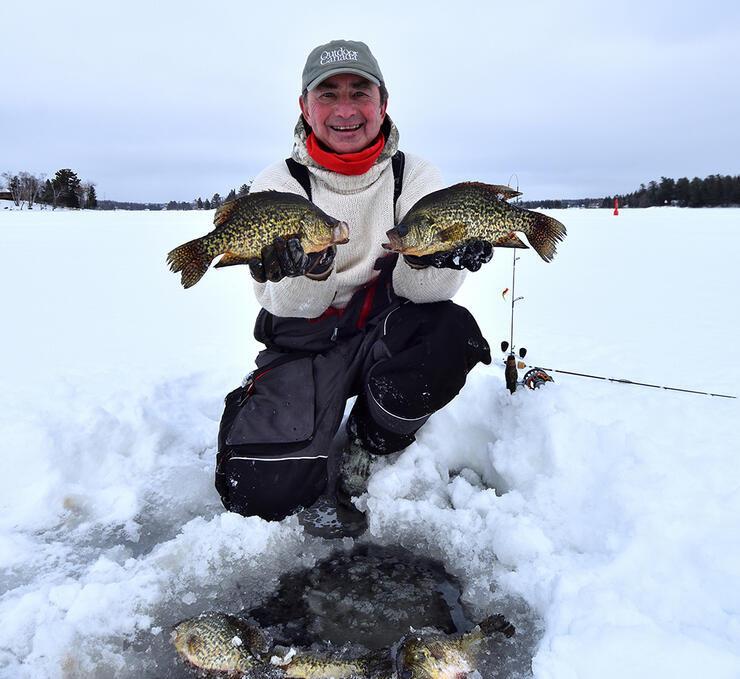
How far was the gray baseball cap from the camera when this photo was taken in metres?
2.98

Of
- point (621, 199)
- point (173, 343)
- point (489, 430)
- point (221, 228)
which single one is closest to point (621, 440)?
point (489, 430)

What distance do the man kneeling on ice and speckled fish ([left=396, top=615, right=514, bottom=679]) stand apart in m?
1.12

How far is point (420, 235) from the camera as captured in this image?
9.20 feet

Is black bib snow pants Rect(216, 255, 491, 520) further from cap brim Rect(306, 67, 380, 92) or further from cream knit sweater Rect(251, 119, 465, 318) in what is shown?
cap brim Rect(306, 67, 380, 92)

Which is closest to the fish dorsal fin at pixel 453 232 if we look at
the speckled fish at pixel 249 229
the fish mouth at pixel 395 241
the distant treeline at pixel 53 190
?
the fish mouth at pixel 395 241

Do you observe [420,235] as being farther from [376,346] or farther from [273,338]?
[273,338]

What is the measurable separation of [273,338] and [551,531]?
6.64 ft

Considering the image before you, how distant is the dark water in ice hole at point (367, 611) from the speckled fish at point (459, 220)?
161 centimetres

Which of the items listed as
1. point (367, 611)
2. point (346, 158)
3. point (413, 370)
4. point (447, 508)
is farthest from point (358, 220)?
point (367, 611)

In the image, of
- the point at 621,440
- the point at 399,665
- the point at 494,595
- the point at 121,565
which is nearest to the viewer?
the point at 399,665

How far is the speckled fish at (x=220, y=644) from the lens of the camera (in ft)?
6.46

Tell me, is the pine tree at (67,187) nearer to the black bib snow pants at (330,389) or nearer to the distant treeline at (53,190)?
the distant treeline at (53,190)

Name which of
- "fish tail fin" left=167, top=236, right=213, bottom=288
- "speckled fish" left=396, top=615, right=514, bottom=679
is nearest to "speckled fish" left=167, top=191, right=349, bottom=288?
"fish tail fin" left=167, top=236, right=213, bottom=288

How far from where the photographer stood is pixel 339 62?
2.98 meters
